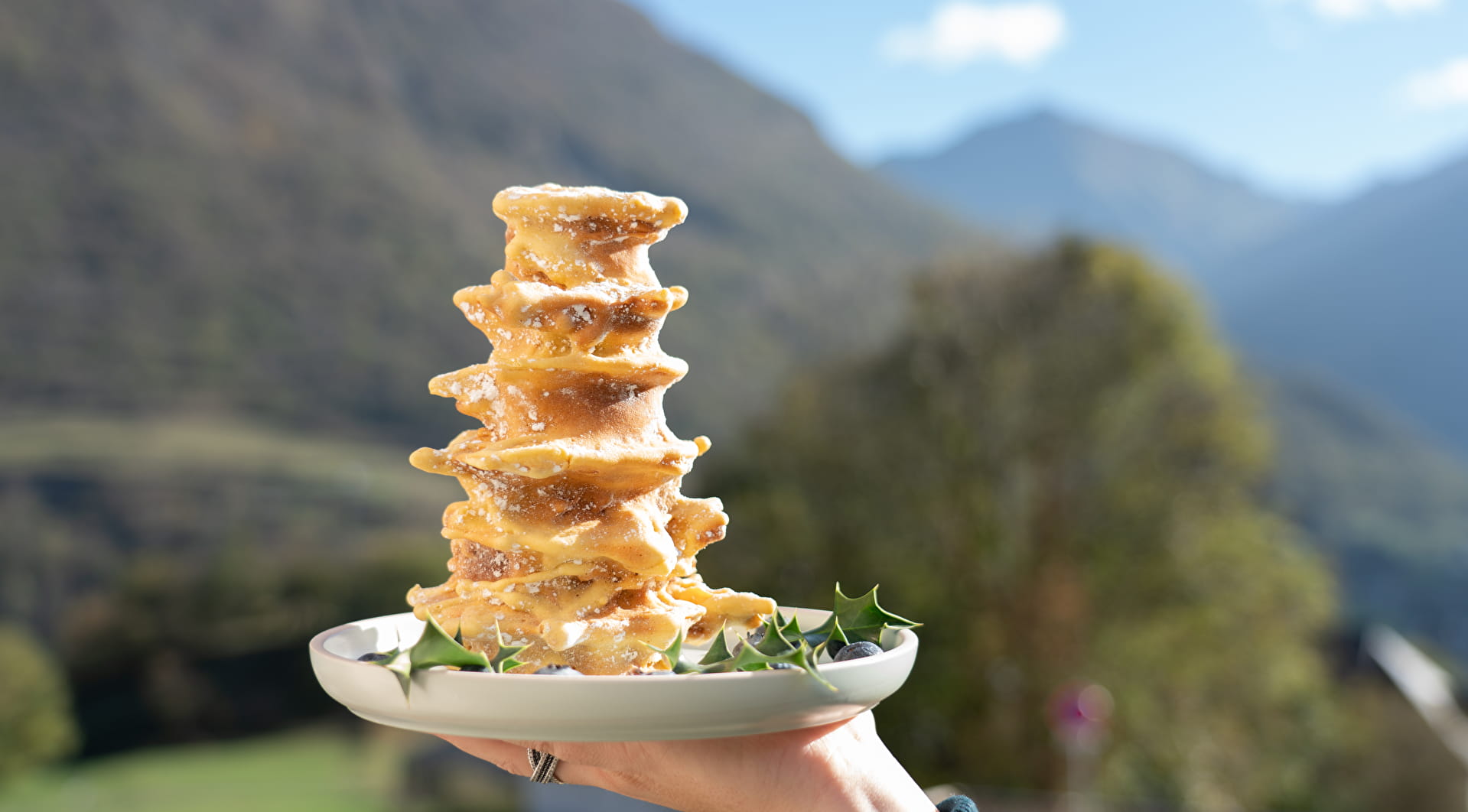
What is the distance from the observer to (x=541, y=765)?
124 cm

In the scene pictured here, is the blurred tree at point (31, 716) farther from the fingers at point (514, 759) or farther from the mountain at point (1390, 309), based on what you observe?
the mountain at point (1390, 309)

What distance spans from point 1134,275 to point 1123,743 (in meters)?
5.79

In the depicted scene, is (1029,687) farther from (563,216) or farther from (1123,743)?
(563,216)

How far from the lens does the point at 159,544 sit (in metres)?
21.0

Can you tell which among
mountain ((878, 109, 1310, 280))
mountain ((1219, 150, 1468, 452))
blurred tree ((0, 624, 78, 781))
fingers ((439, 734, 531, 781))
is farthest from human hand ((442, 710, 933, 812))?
mountain ((878, 109, 1310, 280))

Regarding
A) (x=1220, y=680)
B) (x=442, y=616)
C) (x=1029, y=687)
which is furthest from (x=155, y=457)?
(x=442, y=616)

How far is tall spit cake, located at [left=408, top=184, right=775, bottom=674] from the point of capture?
4.39ft

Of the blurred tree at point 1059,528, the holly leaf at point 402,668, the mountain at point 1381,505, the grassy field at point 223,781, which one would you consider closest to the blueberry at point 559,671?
the holly leaf at point 402,668

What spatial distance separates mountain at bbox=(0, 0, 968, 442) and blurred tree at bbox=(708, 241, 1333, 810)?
6.50ft

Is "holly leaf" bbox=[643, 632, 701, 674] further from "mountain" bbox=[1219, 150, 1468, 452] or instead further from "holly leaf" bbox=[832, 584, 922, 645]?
"mountain" bbox=[1219, 150, 1468, 452]

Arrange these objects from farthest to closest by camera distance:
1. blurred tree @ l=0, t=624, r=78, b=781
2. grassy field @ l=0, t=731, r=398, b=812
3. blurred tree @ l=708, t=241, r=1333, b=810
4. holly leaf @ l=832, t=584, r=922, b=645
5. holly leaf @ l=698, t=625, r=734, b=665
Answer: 1. grassy field @ l=0, t=731, r=398, b=812
2. blurred tree @ l=0, t=624, r=78, b=781
3. blurred tree @ l=708, t=241, r=1333, b=810
4. holly leaf @ l=832, t=584, r=922, b=645
5. holly leaf @ l=698, t=625, r=734, b=665

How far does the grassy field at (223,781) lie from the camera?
17781mm

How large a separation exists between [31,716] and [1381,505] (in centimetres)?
2924

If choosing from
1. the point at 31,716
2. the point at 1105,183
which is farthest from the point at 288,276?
the point at 1105,183
